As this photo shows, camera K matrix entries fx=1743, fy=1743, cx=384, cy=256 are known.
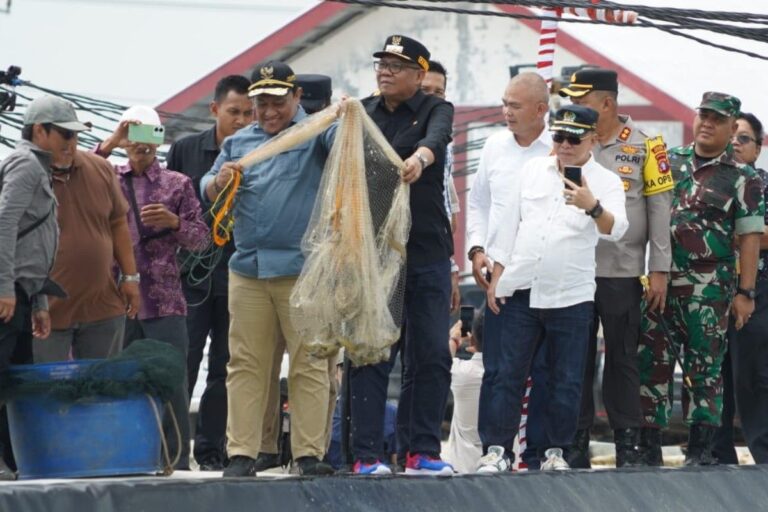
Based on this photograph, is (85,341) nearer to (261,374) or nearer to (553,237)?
(261,374)

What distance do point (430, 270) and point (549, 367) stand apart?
96 cm

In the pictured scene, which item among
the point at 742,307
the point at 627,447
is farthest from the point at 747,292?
the point at 627,447

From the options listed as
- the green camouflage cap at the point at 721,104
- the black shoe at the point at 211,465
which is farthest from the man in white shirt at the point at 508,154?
the black shoe at the point at 211,465

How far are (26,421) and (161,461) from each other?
2.18 feet

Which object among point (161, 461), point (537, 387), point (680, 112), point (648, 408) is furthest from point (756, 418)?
point (680, 112)

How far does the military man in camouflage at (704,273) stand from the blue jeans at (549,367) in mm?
847

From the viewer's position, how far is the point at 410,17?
25.0 meters

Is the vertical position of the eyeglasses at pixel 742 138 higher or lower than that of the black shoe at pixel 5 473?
higher

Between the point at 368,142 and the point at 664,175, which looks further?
the point at 664,175

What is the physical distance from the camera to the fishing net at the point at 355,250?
806 cm

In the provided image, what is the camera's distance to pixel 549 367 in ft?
30.0

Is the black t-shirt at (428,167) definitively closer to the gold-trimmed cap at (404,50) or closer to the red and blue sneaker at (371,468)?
the gold-trimmed cap at (404,50)

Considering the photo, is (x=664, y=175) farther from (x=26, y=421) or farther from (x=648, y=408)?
(x=26, y=421)

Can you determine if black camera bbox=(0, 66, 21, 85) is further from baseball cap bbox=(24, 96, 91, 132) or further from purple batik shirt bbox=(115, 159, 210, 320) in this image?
baseball cap bbox=(24, 96, 91, 132)
